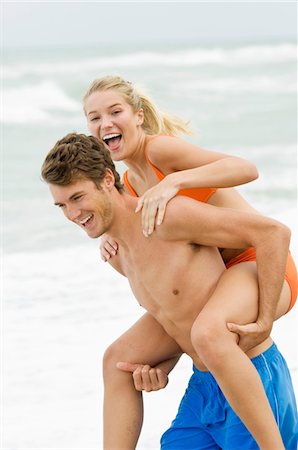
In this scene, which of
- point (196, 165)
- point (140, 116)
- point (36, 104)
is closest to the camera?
point (196, 165)

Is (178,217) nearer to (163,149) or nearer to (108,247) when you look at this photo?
(108,247)

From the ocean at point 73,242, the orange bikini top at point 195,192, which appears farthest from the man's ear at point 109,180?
the ocean at point 73,242

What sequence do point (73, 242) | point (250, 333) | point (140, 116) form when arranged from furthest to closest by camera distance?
point (73, 242) < point (140, 116) < point (250, 333)

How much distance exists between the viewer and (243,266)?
361 cm

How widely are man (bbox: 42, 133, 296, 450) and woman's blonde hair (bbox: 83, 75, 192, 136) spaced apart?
676 millimetres

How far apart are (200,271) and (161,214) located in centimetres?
30

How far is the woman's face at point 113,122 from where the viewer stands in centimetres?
412

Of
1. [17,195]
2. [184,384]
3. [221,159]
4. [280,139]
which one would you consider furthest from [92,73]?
[221,159]

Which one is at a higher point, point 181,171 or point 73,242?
point 181,171

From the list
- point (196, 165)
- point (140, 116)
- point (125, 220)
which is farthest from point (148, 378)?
point (140, 116)

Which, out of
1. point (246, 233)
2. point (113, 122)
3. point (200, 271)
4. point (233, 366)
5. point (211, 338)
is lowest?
point (233, 366)

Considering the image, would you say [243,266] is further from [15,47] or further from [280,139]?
[15,47]

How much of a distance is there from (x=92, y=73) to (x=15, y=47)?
5.84 m

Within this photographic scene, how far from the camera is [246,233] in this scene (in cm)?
347
